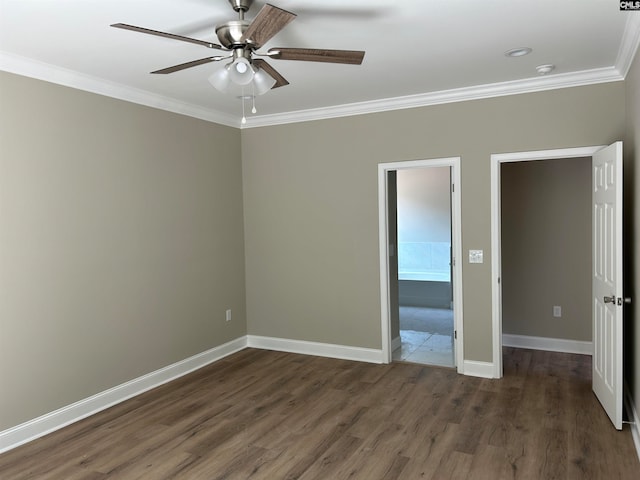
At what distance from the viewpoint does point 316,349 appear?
525 cm

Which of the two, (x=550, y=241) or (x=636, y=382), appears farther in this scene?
(x=550, y=241)

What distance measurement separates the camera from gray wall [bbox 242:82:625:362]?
4125 millimetres

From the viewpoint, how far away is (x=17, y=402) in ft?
10.8

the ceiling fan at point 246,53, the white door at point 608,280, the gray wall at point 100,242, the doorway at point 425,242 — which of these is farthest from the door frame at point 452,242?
the doorway at point 425,242

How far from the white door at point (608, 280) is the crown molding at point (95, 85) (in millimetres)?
3551

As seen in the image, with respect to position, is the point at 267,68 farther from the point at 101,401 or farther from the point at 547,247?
the point at 547,247

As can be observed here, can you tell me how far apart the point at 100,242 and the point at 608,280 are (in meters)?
3.82

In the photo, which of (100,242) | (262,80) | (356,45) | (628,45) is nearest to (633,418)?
(628,45)

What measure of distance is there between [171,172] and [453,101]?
8.83 feet

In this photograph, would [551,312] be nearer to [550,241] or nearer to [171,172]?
[550,241]

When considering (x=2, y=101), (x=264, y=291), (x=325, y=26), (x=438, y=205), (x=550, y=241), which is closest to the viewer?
(x=325, y=26)

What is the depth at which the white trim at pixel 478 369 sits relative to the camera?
4.41 meters

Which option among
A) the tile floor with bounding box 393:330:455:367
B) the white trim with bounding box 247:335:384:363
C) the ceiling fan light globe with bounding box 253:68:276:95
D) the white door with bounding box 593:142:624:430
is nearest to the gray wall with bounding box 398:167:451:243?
the tile floor with bounding box 393:330:455:367

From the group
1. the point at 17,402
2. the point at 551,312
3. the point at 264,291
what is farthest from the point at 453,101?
the point at 17,402
